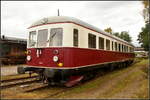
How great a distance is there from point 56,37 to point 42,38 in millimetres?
784

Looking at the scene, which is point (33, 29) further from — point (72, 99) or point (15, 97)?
point (72, 99)

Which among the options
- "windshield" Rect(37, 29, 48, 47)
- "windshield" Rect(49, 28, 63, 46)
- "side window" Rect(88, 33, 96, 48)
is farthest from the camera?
"side window" Rect(88, 33, 96, 48)

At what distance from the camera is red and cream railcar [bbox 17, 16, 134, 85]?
303 inches

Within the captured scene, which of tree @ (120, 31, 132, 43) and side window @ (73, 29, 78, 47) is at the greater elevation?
tree @ (120, 31, 132, 43)

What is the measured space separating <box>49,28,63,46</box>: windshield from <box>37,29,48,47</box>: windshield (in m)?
0.33

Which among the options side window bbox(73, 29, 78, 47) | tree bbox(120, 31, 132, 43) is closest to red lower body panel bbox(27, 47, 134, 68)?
side window bbox(73, 29, 78, 47)

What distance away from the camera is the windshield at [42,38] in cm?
834

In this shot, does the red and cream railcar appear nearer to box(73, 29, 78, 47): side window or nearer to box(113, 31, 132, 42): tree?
box(73, 29, 78, 47): side window

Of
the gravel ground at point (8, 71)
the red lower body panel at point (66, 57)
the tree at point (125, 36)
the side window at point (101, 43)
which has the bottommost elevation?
the gravel ground at point (8, 71)

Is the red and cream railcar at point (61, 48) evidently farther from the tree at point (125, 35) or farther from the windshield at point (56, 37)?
the tree at point (125, 35)

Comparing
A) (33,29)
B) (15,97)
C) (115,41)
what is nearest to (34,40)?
(33,29)

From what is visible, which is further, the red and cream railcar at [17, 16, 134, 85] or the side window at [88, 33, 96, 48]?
the side window at [88, 33, 96, 48]

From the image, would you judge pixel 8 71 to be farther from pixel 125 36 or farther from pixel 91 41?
pixel 125 36

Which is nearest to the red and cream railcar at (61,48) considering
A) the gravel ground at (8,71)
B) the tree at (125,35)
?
the gravel ground at (8,71)
